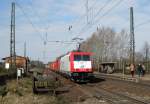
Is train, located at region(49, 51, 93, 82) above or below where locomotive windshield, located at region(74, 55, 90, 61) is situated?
below

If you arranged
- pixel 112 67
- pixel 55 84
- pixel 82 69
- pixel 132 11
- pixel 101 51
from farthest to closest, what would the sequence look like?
1. pixel 101 51
2. pixel 112 67
3. pixel 132 11
4. pixel 82 69
5. pixel 55 84

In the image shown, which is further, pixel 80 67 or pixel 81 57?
pixel 81 57

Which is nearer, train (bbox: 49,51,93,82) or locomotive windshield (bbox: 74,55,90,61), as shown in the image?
train (bbox: 49,51,93,82)

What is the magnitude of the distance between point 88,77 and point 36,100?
1926 cm

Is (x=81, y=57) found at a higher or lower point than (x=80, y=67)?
higher

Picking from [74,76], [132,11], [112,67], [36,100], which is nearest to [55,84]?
[74,76]

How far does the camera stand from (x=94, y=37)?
334 ft

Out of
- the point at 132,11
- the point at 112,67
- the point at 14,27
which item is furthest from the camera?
the point at 112,67

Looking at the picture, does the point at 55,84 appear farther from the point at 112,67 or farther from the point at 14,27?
the point at 112,67

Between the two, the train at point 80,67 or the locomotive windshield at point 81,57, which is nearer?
the train at point 80,67

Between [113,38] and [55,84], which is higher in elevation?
[113,38]

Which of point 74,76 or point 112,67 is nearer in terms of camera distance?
point 74,76

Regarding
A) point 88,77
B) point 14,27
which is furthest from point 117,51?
point 88,77

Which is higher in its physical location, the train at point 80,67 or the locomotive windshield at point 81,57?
the locomotive windshield at point 81,57
